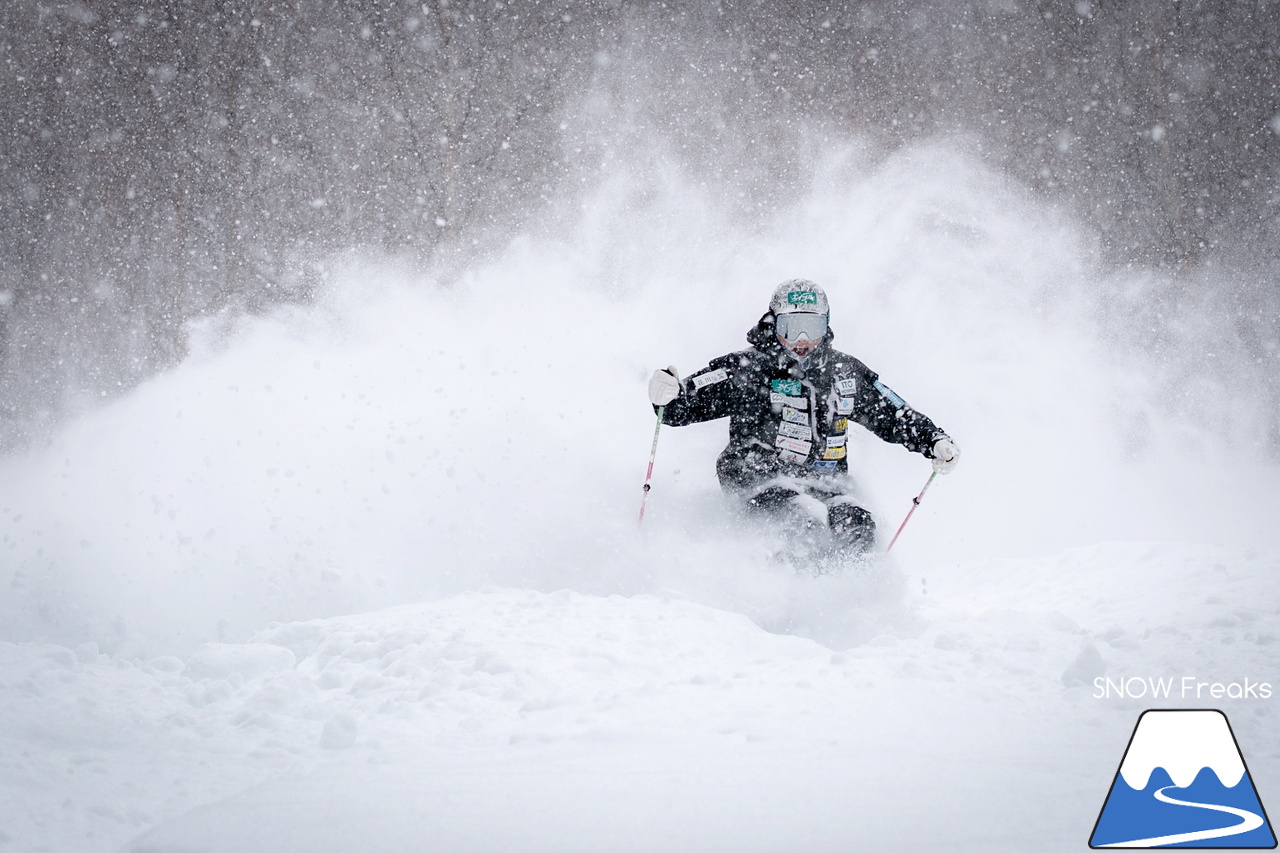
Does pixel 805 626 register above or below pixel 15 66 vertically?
below

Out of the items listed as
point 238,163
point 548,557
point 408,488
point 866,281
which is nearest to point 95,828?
point 548,557

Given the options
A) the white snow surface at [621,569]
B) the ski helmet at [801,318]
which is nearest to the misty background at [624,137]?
the white snow surface at [621,569]

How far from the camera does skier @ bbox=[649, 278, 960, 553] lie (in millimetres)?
3557

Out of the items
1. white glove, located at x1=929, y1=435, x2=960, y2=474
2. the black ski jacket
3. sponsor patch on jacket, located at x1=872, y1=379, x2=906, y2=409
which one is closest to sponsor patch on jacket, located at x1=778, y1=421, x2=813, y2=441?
the black ski jacket

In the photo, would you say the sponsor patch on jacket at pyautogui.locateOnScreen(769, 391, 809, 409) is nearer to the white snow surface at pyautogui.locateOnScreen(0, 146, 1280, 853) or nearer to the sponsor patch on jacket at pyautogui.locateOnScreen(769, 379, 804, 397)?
the sponsor patch on jacket at pyautogui.locateOnScreen(769, 379, 804, 397)

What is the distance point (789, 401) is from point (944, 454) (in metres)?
0.81

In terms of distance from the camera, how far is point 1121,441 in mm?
6805

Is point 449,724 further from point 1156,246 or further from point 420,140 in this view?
point 1156,246

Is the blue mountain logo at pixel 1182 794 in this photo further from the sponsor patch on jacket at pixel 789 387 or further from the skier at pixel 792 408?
the sponsor patch on jacket at pixel 789 387

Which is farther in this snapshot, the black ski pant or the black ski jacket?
the black ski jacket

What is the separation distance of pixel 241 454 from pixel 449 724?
3.21m

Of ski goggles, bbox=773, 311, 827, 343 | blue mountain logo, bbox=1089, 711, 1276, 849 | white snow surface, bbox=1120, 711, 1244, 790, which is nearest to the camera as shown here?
A: blue mountain logo, bbox=1089, 711, 1276, 849

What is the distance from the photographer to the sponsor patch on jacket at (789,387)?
361cm

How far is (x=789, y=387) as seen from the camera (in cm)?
362
